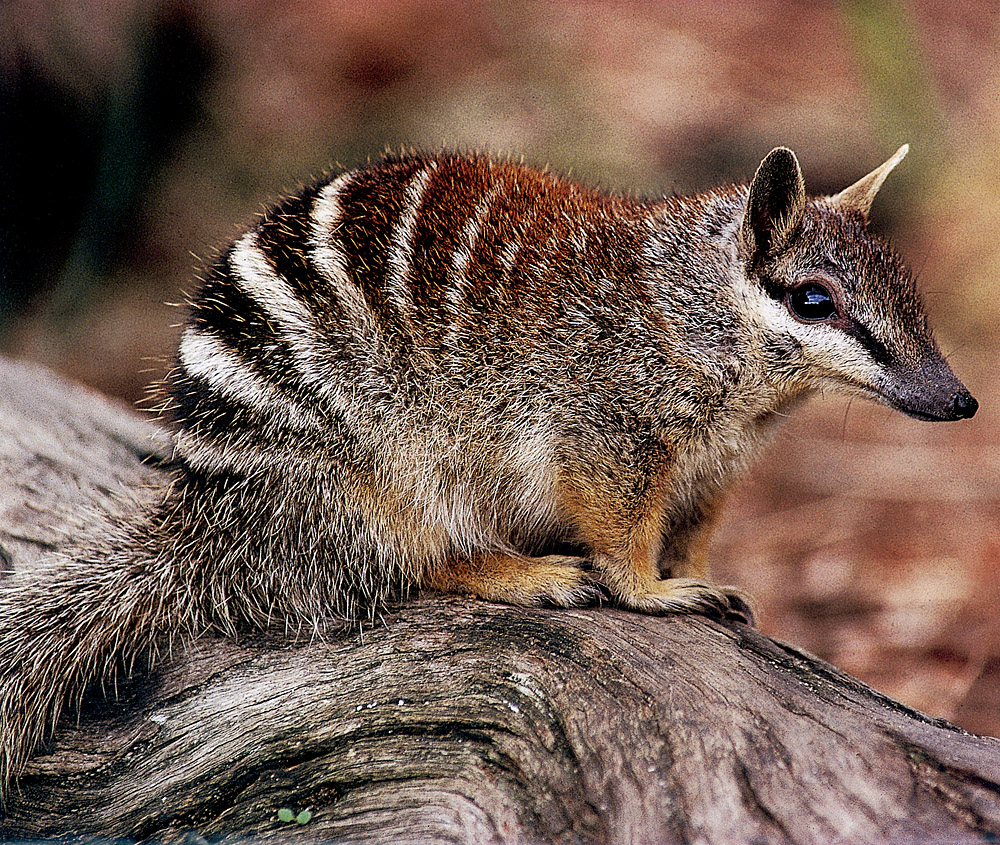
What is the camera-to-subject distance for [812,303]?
2.51 meters

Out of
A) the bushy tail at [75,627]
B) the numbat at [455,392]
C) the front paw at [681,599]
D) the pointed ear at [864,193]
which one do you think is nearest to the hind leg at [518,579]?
the numbat at [455,392]

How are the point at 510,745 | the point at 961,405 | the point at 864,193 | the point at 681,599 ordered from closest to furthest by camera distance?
the point at 510,745 → the point at 961,405 → the point at 681,599 → the point at 864,193

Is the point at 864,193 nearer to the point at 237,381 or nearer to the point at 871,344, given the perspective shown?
the point at 871,344

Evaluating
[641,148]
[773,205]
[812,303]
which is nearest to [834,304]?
[812,303]

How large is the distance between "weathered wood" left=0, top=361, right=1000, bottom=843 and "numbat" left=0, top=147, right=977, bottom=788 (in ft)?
0.47

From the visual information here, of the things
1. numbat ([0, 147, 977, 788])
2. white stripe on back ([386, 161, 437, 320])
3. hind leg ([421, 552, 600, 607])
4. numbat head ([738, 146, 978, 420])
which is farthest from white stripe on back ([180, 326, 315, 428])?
numbat head ([738, 146, 978, 420])

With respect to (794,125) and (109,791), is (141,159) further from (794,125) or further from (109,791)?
(794,125)

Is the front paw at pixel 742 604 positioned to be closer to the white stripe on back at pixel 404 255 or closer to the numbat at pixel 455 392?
the numbat at pixel 455 392

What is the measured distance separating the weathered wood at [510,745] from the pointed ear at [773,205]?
3.40 ft

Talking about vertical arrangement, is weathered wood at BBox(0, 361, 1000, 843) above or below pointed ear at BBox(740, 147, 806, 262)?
below

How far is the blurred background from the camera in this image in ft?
12.1

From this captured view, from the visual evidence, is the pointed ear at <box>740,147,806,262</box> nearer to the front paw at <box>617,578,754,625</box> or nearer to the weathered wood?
the front paw at <box>617,578,754,625</box>

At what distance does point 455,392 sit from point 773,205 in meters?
0.97

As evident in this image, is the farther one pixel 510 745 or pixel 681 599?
pixel 681 599
